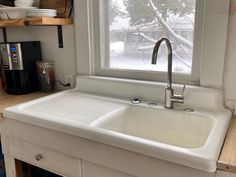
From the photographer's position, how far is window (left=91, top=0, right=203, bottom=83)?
1337mm

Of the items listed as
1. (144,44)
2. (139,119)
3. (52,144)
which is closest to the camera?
(52,144)

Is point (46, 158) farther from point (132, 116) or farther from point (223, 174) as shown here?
point (223, 174)

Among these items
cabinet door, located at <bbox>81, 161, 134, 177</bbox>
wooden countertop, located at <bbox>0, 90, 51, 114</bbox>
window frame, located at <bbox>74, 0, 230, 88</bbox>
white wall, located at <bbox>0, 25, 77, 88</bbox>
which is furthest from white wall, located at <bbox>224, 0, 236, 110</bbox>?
wooden countertop, located at <bbox>0, 90, 51, 114</bbox>

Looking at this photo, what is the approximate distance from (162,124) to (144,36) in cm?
55

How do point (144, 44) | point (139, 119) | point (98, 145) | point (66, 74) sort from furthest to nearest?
point (66, 74) < point (144, 44) < point (139, 119) < point (98, 145)

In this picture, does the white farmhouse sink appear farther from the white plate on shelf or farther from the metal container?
Answer: the white plate on shelf

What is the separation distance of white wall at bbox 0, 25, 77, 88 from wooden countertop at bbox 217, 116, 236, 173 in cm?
113

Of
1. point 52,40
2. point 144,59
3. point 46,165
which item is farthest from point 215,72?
point 52,40

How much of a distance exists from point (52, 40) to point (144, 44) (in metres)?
0.72

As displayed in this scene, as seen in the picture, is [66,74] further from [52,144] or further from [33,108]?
[52,144]

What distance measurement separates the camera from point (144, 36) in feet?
Result: 4.84

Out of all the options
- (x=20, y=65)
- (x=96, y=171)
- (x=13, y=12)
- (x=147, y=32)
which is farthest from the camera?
(x=20, y=65)

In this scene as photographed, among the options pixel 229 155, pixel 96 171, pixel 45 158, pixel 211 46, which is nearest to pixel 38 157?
pixel 45 158

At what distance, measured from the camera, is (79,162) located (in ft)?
3.59
